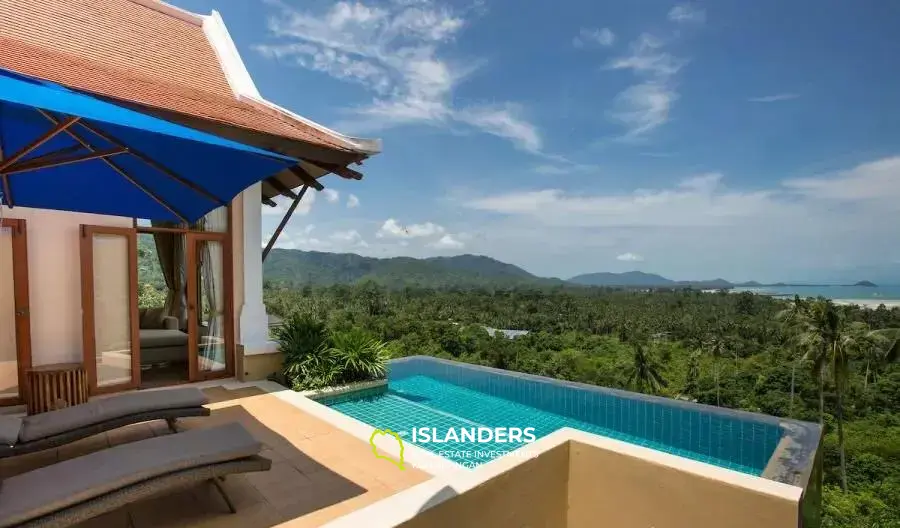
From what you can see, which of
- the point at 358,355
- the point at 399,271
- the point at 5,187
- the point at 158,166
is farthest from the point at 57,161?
the point at 399,271

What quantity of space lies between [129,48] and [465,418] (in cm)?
722

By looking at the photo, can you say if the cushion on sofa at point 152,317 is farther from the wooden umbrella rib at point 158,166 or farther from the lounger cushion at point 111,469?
the lounger cushion at point 111,469

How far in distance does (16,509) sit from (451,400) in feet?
19.9

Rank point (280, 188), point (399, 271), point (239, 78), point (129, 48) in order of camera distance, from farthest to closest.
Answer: point (399, 271)
point (280, 188)
point (239, 78)
point (129, 48)

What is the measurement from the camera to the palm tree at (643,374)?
40.6m

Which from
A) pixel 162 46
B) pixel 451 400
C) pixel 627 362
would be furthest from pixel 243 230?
pixel 627 362

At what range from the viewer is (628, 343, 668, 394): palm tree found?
40578mm

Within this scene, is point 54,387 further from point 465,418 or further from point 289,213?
point 465,418

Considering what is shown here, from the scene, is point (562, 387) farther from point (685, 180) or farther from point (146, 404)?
point (685, 180)

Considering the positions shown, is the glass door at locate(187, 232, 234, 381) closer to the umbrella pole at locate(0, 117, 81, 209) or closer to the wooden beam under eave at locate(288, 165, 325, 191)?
the wooden beam under eave at locate(288, 165, 325, 191)

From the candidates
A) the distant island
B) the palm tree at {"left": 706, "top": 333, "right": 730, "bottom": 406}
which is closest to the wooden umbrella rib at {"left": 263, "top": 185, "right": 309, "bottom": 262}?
the distant island

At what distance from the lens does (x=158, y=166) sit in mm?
3424

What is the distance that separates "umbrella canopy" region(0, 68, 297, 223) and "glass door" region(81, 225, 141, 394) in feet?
6.90

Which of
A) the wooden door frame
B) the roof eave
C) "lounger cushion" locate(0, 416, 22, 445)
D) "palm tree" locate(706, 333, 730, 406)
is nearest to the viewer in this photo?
"lounger cushion" locate(0, 416, 22, 445)
